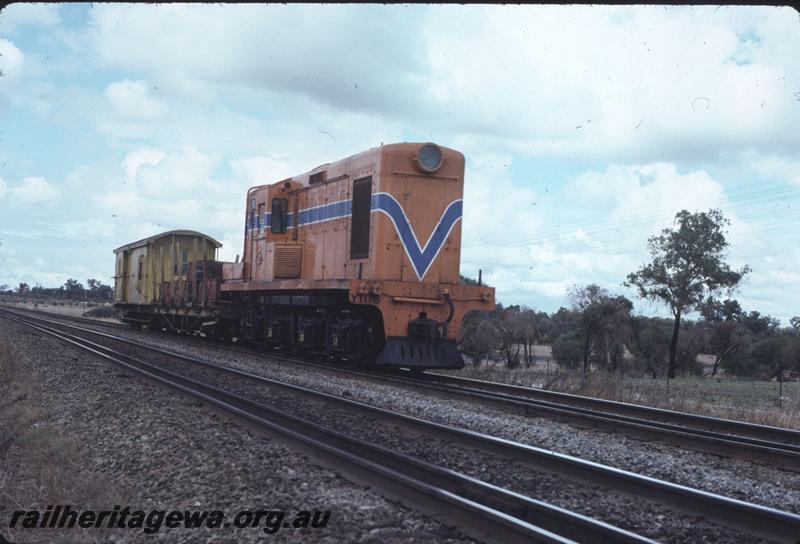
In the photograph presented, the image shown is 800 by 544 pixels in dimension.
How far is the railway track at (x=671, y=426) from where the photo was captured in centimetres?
742

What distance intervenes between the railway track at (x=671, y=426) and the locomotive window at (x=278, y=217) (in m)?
7.36

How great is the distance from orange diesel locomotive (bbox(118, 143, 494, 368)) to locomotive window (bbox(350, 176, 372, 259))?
2 cm

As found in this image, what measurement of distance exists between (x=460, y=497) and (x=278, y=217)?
14.2 metres

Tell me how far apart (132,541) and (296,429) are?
3.42 m

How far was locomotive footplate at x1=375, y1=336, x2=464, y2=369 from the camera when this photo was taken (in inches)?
539

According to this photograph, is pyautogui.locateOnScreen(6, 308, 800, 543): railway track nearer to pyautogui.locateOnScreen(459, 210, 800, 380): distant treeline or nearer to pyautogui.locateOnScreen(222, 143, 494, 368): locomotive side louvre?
pyautogui.locateOnScreen(222, 143, 494, 368): locomotive side louvre

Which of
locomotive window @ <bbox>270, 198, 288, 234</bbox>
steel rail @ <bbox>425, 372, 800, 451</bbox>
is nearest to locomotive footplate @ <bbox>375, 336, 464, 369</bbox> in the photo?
steel rail @ <bbox>425, 372, 800, 451</bbox>

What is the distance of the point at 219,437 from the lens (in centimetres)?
785

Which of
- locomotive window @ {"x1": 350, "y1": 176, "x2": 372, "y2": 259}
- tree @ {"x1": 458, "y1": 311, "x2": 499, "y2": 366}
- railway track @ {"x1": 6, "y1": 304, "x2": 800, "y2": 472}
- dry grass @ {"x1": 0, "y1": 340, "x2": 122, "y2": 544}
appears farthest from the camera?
tree @ {"x1": 458, "y1": 311, "x2": 499, "y2": 366}

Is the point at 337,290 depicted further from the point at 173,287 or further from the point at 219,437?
the point at 173,287

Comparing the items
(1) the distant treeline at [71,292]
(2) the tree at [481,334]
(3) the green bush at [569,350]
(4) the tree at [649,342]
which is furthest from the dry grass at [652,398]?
(1) the distant treeline at [71,292]

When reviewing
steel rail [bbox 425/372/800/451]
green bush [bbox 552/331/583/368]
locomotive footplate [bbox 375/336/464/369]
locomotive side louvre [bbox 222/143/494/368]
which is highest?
locomotive side louvre [bbox 222/143/494/368]

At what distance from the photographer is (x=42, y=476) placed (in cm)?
635

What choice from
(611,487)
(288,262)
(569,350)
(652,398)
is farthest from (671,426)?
(569,350)
